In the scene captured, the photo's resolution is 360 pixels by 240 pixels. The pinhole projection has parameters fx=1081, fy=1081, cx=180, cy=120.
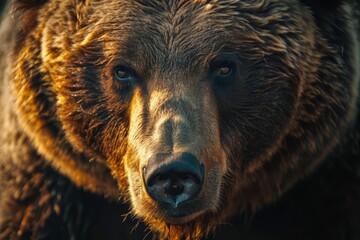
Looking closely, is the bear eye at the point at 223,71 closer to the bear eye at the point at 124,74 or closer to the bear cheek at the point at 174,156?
the bear cheek at the point at 174,156

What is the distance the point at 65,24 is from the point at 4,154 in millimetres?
1173

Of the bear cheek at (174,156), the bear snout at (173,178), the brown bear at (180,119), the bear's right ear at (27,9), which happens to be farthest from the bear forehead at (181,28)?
the bear snout at (173,178)

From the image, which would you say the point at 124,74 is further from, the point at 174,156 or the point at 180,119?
the point at 174,156

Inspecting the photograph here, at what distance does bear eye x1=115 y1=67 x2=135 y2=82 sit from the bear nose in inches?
28.4

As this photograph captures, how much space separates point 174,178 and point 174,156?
115 millimetres

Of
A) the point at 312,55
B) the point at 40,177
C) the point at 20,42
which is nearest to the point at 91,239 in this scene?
the point at 40,177

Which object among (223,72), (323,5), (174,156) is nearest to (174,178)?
(174,156)

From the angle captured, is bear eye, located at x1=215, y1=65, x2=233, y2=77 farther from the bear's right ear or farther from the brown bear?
the bear's right ear

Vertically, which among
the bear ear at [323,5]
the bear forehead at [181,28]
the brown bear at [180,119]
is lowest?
the brown bear at [180,119]

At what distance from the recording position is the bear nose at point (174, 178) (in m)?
5.62

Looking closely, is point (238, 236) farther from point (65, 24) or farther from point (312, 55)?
point (65, 24)

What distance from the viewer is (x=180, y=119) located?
19.4 feet

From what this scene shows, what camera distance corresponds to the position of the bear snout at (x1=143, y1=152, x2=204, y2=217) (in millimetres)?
5621

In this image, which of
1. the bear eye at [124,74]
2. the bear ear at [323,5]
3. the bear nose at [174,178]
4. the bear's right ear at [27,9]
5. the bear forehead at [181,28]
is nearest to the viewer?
the bear nose at [174,178]
